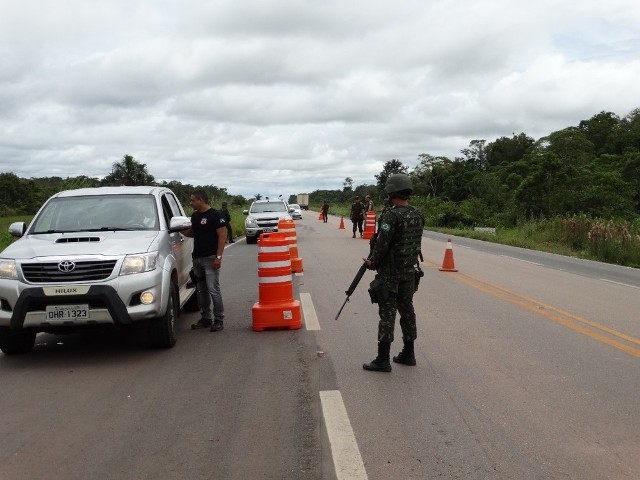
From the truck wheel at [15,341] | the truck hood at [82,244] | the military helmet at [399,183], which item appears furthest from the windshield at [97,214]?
the military helmet at [399,183]

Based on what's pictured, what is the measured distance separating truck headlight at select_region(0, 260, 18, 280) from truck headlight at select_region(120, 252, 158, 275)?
42.2 inches

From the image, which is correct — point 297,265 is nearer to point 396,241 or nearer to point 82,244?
point 82,244

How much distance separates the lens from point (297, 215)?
153ft

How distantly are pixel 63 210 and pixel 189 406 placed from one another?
3.91 meters

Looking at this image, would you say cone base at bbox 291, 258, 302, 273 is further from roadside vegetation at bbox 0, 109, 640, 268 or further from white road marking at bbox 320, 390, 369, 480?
white road marking at bbox 320, 390, 369, 480

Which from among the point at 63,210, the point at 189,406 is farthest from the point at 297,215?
the point at 189,406

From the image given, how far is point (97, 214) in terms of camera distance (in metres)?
7.84

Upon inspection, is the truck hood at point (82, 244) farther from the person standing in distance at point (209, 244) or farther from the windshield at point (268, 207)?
the windshield at point (268, 207)

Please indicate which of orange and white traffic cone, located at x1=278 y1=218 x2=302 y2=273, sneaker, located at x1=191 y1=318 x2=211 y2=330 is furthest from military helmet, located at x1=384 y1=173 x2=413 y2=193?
orange and white traffic cone, located at x1=278 y1=218 x2=302 y2=273

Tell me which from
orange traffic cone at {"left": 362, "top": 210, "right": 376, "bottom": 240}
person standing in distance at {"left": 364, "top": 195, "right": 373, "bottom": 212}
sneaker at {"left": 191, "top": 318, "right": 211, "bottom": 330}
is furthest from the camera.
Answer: person standing in distance at {"left": 364, "top": 195, "right": 373, "bottom": 212}

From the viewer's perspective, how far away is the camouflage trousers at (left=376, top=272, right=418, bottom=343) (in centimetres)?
602

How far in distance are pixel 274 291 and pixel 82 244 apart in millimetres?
2492

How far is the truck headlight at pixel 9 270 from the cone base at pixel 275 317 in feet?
9.49

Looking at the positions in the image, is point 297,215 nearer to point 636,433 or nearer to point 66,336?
point 66,336
